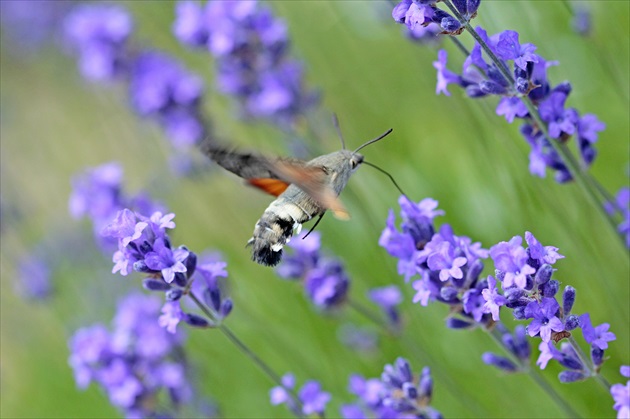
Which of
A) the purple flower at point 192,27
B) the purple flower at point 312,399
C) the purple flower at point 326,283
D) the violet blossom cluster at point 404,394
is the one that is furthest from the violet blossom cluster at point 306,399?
the purple flower at point 192,27

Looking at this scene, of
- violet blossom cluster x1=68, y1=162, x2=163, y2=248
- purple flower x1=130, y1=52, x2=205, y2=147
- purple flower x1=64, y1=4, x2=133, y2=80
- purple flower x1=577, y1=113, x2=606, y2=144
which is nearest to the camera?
purple flower x1=577, y1=113, x2=606, y2=144

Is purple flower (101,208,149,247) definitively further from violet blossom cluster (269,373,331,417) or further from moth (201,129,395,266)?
violet blossom cluster (269,373,331,417)

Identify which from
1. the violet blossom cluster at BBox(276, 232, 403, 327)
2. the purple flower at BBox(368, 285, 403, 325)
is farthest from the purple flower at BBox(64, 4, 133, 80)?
the purple flower at BBox(368, 285, 403, 325)

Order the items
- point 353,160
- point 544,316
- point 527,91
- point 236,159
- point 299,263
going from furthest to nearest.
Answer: point 299,263 → point 353,160 → point 236,159 → point 527,91 → point 544,316

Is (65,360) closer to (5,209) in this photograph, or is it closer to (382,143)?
(5,209)

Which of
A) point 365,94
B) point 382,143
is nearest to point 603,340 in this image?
point 382,143

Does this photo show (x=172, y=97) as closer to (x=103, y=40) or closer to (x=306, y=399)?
(x=103, y=40)

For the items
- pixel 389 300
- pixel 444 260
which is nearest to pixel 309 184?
pixel 444 260
